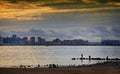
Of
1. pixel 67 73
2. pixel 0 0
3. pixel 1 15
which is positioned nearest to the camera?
pixel 0 0

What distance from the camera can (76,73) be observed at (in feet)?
67.2

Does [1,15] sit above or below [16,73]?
above

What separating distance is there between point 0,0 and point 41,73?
25.3 ft

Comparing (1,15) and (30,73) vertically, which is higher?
(1,15)

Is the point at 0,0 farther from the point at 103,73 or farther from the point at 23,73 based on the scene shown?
the point at 103,73

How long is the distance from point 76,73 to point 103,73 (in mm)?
1710

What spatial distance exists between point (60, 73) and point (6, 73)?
3458 mm

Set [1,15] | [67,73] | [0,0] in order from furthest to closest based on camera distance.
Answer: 1. [67,73]
2. [1,15]
3. [0,0]

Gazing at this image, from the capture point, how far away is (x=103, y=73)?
20.3 m

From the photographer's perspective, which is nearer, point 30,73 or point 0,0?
point 0,0

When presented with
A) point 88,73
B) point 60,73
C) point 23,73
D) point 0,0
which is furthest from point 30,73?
point 0,0

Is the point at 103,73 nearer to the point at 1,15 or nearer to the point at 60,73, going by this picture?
the point at 60,73

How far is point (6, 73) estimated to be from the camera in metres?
20.5

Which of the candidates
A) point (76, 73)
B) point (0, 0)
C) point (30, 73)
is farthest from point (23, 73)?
point (0, 0)
